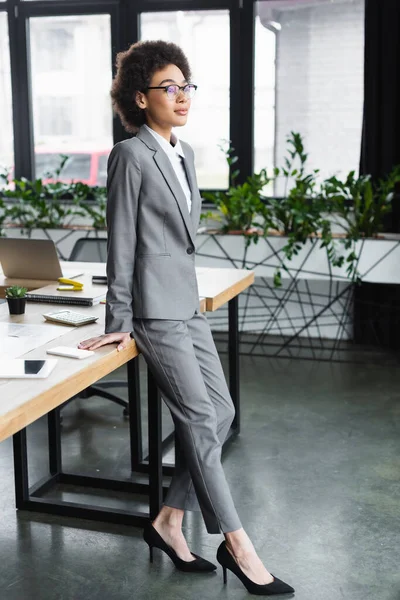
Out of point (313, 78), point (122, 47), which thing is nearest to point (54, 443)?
point (313, 78)

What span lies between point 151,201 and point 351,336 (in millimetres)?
3475

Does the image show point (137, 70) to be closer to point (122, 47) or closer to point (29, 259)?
point (29, 259)

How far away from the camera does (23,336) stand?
99.0 inches

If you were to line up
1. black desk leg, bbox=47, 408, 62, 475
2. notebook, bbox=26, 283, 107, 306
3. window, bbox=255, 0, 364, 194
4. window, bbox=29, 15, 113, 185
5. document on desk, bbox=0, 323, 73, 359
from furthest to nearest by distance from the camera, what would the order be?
window, bbox=29, 15, 113, 185
window, bbox=255, 0, 364, 194
black desk leg, bbox=47, 408, 62, 475
notebook, bbox=26, 283, 107, 306
document on desk, bbox=0, 323, 73, 359

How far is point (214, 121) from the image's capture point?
5785mm

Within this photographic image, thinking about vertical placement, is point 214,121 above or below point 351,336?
above

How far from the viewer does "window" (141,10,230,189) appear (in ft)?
18.6

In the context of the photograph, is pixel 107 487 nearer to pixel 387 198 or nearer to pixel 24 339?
pixel 24 339

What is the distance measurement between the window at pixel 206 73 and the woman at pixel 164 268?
3239 mm

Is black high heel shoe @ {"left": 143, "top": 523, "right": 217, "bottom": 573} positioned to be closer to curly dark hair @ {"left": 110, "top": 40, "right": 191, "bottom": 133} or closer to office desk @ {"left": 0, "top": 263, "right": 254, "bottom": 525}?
office desk @ {"left": 0, "top": 263, "right": 254, "bottom": 525}

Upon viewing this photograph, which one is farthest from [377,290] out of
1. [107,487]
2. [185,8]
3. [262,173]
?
[107,487]

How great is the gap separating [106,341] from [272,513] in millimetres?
1063

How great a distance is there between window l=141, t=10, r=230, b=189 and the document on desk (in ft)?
10.9

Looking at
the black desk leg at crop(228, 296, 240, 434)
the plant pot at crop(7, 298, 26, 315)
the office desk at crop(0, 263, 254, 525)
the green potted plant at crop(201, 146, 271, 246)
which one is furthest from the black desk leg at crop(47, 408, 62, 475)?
the green potted plant at crop(201, 146, 271, 246)
